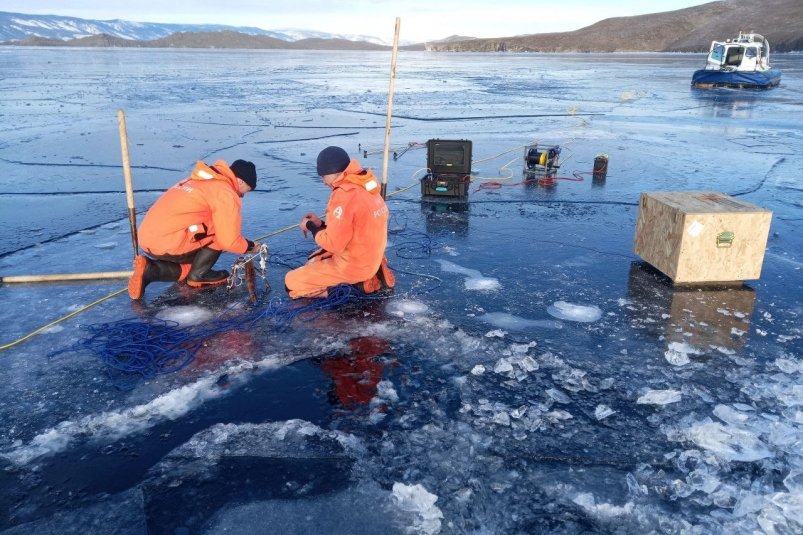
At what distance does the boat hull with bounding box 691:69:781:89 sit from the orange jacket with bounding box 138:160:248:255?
3312cm

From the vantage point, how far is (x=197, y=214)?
524 centimetres

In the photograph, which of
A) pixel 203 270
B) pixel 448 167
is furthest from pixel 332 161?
pixel 448 167

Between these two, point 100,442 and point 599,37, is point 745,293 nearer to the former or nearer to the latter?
point 100,442

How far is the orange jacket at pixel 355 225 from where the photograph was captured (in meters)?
4.88

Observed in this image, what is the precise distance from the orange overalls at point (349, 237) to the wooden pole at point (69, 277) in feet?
5.91

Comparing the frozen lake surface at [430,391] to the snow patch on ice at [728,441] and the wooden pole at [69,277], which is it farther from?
the wooden pole at [69,277]

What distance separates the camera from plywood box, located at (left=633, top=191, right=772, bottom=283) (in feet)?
17.2

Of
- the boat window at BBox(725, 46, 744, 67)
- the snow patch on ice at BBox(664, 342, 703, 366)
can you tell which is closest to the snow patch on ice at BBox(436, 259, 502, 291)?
the snow patch on ice at BBox(664, 342, 703, 366)

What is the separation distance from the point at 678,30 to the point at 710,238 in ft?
517

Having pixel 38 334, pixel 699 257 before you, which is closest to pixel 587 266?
pixel 699 257

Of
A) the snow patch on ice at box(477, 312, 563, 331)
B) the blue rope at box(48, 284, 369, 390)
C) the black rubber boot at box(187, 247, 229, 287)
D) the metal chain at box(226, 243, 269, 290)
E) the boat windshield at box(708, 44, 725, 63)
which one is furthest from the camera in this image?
the boat windshield at box(708, 44, 725, 63)

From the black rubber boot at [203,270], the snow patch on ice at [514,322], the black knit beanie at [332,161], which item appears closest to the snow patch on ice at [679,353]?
the snow patch on ice at [514,322]

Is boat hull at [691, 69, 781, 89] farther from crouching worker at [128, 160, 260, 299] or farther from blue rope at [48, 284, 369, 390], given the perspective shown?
crouching worker at [128, 160, 260, 299]

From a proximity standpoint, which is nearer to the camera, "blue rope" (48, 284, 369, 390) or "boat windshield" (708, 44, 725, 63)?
"blue rope" (48, 284, 369, 390)
